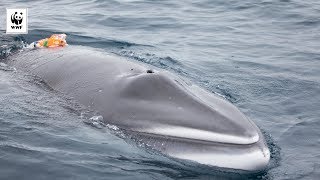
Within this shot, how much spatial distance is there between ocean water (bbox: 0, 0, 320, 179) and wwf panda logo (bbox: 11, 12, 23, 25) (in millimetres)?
581

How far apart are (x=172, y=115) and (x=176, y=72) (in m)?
5.93

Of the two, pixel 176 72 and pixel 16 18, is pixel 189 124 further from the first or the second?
pixel 16 18

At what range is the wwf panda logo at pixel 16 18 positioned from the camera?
17.8 m

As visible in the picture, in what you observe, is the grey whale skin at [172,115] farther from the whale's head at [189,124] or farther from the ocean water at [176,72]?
the ocean water at [176,72]

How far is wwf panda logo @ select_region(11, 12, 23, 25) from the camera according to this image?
58.5 feet

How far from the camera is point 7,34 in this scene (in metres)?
17.1

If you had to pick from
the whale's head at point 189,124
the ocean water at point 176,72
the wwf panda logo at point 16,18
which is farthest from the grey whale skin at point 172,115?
the wwf panda logo at point 16,18

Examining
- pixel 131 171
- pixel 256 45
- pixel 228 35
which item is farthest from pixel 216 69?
pixel 131 171

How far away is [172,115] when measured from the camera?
7.84 metres

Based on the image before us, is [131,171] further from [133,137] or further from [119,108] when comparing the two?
[119,108]

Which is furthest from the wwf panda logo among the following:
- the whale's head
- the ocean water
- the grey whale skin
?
the whale's head

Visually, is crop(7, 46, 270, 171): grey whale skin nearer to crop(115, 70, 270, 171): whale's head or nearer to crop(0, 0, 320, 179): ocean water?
crop(115, 70, 270, 171): whale's head

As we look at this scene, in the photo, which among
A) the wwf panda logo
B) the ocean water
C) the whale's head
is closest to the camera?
the whale's head

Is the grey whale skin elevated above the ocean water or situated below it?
above
